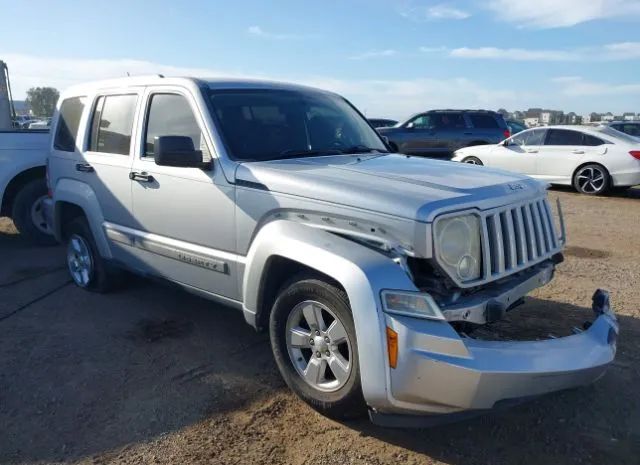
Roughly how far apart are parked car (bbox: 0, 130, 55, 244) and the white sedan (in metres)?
9.00

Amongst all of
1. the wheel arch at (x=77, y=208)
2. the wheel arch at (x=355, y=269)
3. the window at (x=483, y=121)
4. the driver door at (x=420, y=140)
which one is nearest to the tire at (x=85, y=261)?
the wheel arch at (x=77, y=208)

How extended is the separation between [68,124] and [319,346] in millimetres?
3782

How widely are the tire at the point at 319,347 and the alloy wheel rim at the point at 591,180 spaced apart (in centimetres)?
1070

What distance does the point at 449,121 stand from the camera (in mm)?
16281

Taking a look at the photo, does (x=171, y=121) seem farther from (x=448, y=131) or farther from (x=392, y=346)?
(x=448, y=131)

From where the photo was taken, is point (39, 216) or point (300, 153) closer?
point (300, 153)

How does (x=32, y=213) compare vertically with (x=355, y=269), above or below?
below

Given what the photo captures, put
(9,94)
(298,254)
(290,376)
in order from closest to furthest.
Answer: (298,254) → (290,376) → (9,94)

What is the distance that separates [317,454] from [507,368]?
1.09m

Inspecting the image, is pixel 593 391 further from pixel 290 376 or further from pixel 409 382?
pixel 290 376

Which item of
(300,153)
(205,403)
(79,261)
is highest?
(300,153)

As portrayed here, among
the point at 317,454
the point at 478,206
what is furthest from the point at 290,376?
the point at 478,206

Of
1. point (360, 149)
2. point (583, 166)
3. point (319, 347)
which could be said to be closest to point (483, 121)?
point (583, 166)

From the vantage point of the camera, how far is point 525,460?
2.98m
